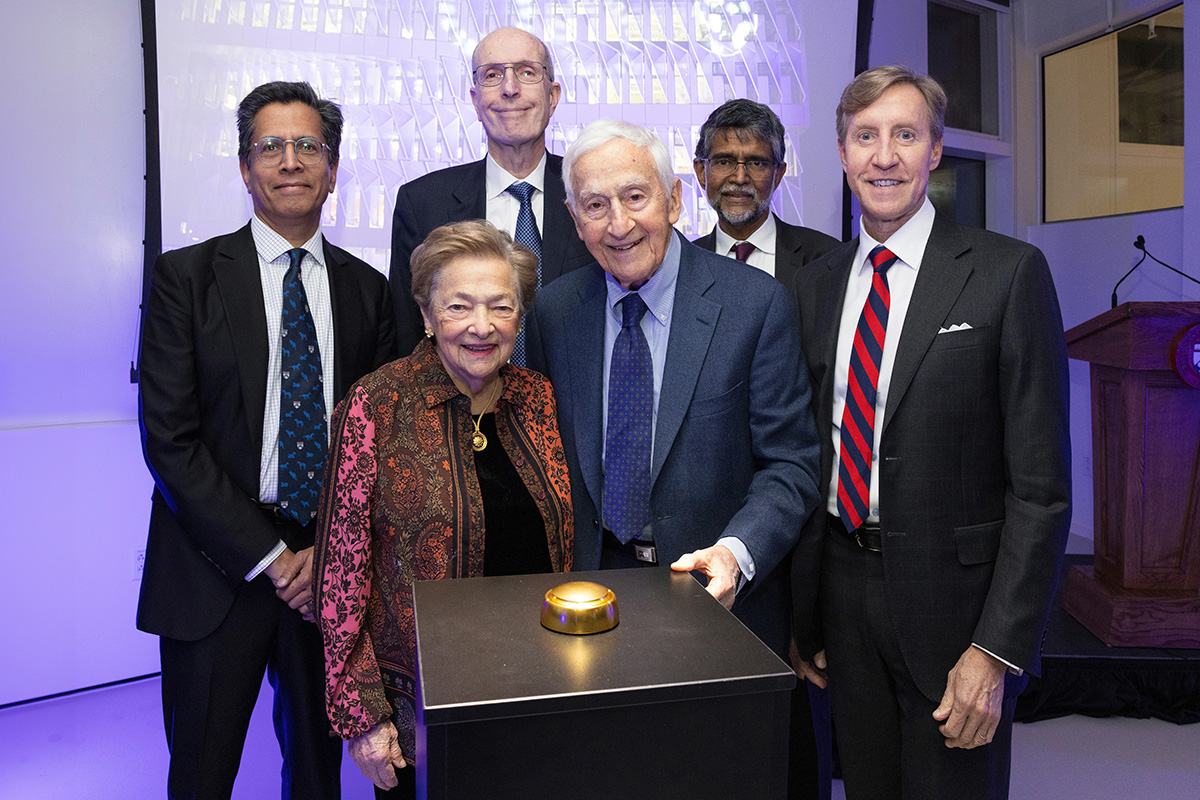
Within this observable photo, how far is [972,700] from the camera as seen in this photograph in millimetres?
1631

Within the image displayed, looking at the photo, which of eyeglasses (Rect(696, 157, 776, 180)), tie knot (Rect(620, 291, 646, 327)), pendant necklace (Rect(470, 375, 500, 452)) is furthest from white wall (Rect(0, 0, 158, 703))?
tie knot (Rect(620, 291, 646, 327))

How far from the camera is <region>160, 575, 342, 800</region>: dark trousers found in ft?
6.73

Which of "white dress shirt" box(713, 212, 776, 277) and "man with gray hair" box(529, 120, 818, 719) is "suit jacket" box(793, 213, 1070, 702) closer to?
"man with gray hair" box(529, 120, 818, 719)

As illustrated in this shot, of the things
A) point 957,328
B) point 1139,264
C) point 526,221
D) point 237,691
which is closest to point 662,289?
point 957,328

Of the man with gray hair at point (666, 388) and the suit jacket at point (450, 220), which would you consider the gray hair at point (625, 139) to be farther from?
the suit jacket at point (450, 220)

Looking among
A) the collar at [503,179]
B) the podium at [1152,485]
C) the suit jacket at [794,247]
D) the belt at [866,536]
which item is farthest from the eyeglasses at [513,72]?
the podium at [1152,485]

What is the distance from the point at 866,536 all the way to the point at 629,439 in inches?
21.5

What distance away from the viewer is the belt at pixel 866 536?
1.76 metres

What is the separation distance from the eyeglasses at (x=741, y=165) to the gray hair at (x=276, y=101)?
4.36 ft

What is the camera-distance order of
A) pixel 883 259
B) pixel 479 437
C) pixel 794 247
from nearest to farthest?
1. pixel 479 437
2. pixel 883 259
3. pixel 794 247

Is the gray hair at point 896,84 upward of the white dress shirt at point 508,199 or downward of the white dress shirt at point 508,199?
upward

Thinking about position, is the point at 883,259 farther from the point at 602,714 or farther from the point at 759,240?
the point at 602,714

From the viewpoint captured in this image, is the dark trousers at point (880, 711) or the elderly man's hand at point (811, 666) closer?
the dark trousers at point (880, 711)

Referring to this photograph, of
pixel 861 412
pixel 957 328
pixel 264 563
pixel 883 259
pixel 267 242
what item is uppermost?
pixel 267 242
